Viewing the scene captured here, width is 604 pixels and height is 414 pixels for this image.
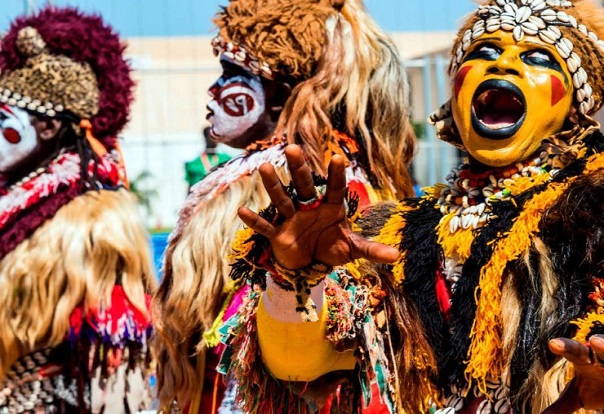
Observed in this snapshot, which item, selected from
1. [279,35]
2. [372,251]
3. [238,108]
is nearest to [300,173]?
[372,251]

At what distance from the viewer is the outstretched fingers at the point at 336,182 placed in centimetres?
183

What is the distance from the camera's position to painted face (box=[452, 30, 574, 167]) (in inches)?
94.4

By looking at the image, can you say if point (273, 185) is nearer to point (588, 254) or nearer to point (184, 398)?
point (588, 254)

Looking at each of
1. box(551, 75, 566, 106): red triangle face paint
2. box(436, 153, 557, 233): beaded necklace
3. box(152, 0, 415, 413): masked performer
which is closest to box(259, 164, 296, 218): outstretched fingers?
box(436, 153, 557, 233): beaded necklace

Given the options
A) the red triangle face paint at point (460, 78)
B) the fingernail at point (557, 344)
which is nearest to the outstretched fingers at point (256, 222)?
the fingernail at point (557, 344)

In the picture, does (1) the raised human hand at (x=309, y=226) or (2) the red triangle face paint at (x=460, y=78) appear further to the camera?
(2) the red triangle face paint at (x=460, y=78)

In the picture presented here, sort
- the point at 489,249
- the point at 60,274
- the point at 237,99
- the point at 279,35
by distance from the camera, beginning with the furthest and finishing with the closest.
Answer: the point at 60,274, the point at 237,99, the point at 279,35, the point at 489,249

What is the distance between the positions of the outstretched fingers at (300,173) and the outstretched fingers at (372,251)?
113 mm

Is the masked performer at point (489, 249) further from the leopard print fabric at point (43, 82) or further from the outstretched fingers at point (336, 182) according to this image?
the leopard print fabric at point (43, 82)

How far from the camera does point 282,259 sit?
2.01 m

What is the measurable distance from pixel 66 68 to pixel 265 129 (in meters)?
0.91

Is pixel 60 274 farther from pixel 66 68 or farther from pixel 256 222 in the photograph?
pixel 256 222

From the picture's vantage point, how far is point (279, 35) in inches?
134

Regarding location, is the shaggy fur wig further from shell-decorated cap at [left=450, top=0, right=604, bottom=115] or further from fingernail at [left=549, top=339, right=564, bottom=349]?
fingernail at [left=549, top=339, right=564, bottom=349]
